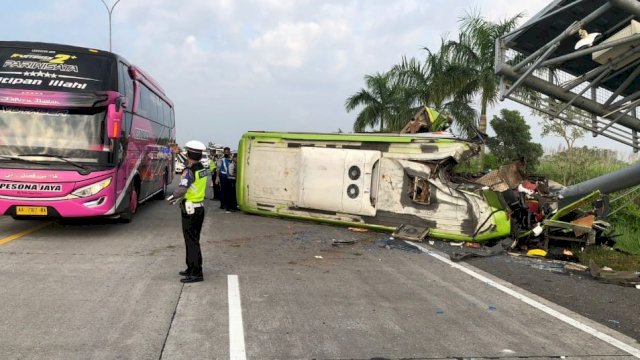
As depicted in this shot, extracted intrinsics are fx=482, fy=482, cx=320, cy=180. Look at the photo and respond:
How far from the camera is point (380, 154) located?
1020 centimetres

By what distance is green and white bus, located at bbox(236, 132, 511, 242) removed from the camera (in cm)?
929

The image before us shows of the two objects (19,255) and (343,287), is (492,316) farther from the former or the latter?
(19,255)

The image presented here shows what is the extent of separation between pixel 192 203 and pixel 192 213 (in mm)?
123

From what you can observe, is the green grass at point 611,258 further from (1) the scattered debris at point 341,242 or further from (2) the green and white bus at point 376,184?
(1) the scattered debris at point 341,242

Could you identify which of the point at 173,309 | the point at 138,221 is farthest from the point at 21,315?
the point at 138,221

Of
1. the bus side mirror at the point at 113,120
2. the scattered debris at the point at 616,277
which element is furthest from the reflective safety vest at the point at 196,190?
the scattered debris at the point at 616,277

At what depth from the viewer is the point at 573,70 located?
42.1 feet

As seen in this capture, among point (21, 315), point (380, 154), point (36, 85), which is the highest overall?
point (36, 85)

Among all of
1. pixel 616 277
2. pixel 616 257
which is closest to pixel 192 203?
pixel 616 277

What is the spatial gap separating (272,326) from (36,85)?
6378 mm

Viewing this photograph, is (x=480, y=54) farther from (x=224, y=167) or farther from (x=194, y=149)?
(x=194, y=149)

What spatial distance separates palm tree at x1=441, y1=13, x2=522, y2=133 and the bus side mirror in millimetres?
17035

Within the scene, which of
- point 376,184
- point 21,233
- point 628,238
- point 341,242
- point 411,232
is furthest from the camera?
point 628,238

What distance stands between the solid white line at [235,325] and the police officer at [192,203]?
19.1 inches
